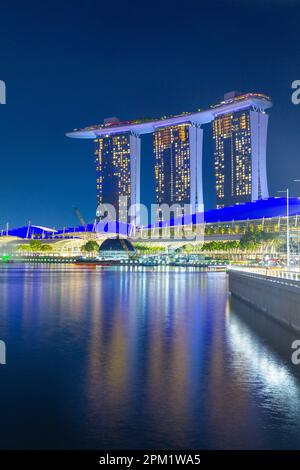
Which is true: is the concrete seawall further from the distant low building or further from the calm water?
the distant low building

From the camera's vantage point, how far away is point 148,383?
1614cm

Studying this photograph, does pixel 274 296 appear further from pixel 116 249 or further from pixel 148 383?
pixel 116 249

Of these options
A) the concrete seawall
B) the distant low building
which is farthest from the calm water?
the distant low building

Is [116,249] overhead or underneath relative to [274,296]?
overhead

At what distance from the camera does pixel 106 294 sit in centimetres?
4828

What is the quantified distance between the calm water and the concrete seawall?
2.17 ft

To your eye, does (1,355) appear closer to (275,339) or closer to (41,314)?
(275,339)

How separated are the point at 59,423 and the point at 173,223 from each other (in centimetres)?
17250

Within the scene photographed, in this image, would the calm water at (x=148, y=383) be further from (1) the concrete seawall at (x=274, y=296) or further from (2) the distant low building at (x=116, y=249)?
(2) the distant low building at (x=116, y=249)

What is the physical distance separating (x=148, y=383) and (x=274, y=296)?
14388 mm

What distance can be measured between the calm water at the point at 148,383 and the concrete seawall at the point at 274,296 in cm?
66

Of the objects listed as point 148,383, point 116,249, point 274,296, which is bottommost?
point 148,383

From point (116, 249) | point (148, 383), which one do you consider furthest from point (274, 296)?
point (116, 249)

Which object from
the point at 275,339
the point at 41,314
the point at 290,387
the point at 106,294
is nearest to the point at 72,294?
the point at 106,294
